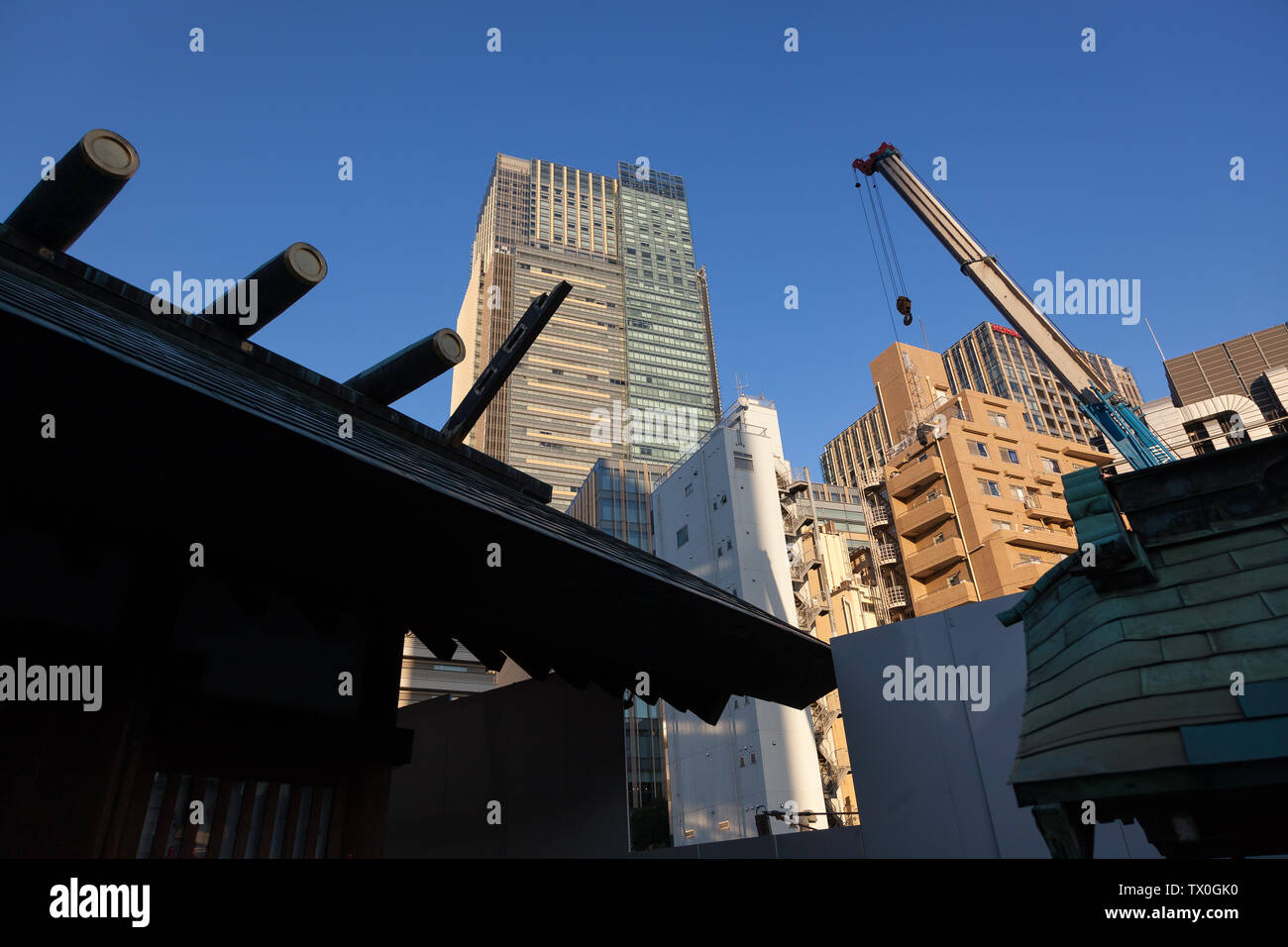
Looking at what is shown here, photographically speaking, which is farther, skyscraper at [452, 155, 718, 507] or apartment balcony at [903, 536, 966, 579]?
skyscraper at [452, 155, 718, 507]

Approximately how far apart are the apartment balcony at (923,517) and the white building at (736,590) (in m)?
8.75

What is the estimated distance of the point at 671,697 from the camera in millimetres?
7129

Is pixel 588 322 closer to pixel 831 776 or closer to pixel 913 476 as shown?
pixel 913 476

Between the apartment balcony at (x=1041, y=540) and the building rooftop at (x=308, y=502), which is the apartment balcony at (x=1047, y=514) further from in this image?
the building rooftop at (x=308, y=502)

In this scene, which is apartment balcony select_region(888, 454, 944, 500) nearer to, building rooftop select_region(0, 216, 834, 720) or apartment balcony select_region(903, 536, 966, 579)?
apartment balcony select_region(903, 536, 966, 579)

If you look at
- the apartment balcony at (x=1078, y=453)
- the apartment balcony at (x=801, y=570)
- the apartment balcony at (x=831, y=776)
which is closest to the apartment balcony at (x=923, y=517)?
the apartment balcony at (x=801, y=570)

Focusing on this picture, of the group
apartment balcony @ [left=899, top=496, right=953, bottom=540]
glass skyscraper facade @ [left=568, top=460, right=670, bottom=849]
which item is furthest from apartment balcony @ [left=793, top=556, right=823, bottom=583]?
glass skyscraper facade @ [left=568, top=460, right=670, bottom=849]

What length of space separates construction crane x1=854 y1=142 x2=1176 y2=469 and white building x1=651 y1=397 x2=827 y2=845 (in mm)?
19670

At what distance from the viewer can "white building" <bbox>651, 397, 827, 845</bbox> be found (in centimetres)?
3938

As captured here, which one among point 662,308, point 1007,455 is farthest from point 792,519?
point 662,308

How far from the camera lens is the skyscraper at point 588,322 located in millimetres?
106688

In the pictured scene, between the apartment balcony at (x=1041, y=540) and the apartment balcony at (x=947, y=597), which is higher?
the apartment balcony at (x=1041, y=540)
